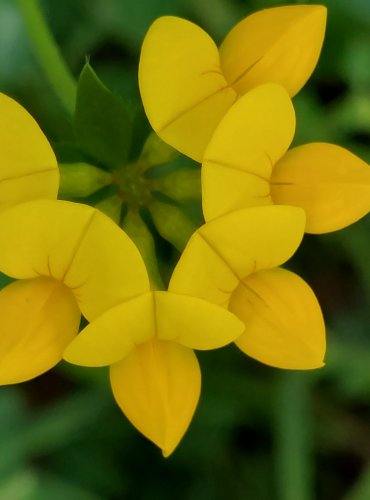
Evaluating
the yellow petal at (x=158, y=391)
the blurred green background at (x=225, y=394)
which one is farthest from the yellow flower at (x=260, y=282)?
the blurred green background at (x=225, y=394)

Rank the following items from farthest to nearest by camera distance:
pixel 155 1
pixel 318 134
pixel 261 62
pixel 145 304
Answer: pixel 155 1, pixel 318 134, pixel 261 62, pixel 145 304

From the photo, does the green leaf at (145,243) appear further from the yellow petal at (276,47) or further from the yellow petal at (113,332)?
the yellow petal at (276,47)

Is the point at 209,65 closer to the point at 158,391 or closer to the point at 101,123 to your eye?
the point at 101,123

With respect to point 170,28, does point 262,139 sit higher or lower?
lower

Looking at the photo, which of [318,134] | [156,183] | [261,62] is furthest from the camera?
[318,134]

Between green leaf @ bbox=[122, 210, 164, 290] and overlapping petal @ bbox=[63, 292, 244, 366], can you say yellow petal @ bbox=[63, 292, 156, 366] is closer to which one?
overlapping petal @ bbox=[63, 292, 244, 366]

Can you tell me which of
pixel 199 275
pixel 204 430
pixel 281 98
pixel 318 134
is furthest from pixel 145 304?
pixel 204 430

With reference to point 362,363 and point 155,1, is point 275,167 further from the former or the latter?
point 155,1
